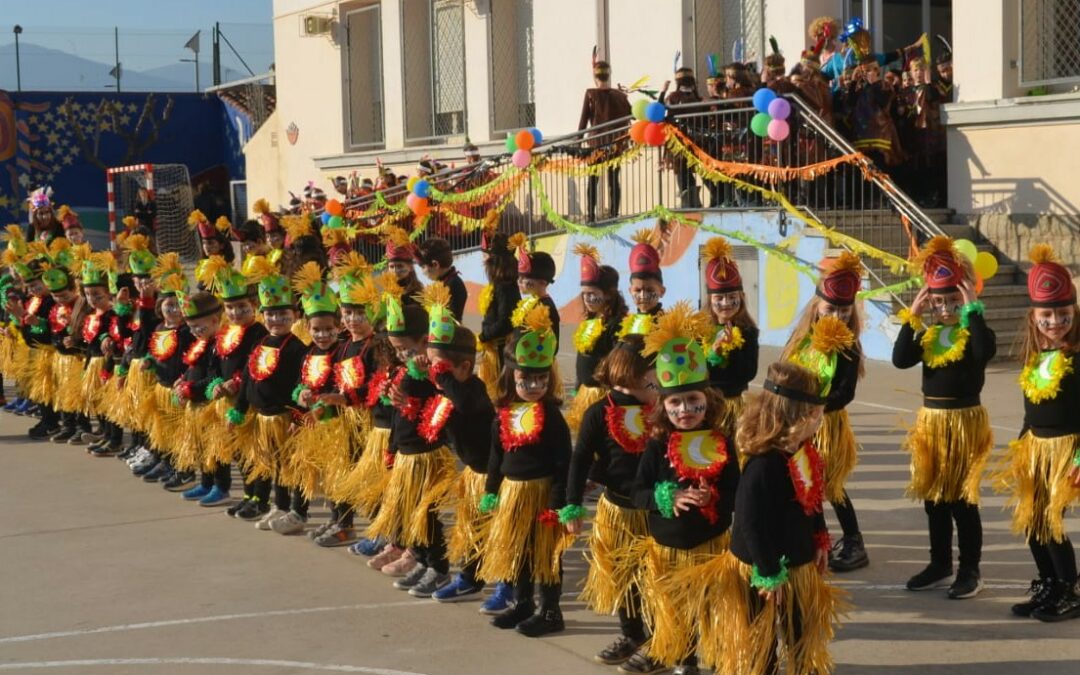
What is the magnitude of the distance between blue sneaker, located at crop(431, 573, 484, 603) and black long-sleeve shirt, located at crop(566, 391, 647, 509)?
117cm

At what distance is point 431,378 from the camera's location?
6898 millimetres

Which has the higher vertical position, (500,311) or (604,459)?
(500,311)

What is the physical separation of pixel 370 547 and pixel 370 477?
0.46 metres

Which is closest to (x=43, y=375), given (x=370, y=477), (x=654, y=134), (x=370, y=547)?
(x=370, y=547)

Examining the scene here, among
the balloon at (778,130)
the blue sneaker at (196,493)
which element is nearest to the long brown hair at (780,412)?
the blue sneaker at (196,493)

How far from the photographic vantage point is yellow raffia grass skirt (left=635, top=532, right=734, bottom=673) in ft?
16.9

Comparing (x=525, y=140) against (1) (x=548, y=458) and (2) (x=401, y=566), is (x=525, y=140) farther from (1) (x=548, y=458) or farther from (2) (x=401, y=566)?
(1) (x=548, y=458)

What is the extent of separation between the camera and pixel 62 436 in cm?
1203

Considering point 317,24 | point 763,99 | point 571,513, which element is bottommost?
point 571,513

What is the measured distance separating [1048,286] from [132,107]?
95.3ft

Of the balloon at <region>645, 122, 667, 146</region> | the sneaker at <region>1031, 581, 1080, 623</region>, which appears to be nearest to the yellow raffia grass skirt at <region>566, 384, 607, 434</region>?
the sneaker at <region>1031, 581, 1080, 623</region>

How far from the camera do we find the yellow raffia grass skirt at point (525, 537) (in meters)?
6.23

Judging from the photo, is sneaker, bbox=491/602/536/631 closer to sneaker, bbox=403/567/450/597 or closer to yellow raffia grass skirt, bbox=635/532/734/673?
sneaker, bbox=403/567/450/597

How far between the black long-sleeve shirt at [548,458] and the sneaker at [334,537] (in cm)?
196
